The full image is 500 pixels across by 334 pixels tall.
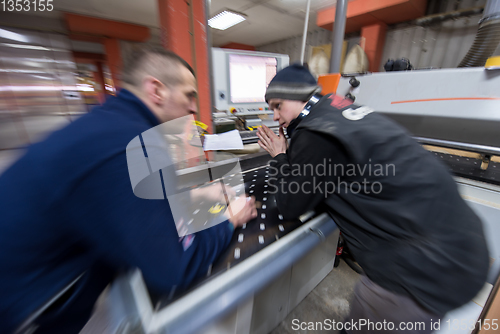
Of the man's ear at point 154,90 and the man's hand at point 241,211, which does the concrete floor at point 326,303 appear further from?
the man's ear at point 154,90

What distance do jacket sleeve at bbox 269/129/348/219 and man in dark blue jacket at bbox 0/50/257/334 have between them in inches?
13.9

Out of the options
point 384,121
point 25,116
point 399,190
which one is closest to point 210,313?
point 399,190

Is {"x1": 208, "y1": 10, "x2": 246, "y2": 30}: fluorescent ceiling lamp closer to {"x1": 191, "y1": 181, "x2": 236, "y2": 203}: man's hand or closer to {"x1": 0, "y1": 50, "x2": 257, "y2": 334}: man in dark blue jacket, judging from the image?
{"x1": 191, "y1": 181, "x2": 236, "y2": 203}: man's hand

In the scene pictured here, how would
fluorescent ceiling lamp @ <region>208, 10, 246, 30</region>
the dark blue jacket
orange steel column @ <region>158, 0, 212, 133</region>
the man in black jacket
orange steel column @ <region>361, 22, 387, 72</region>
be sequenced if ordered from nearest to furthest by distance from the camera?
the dark blue jacket
the man in black jacket
orange steel column @ <region>158, 0, 212, 133</region>
orange steel column @ <region>361, 22, 387, 72</region>
fluorescent ceiling lamp @ <region>208, 10, 246, 30</region>

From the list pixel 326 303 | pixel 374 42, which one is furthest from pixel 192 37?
pixel 374 42

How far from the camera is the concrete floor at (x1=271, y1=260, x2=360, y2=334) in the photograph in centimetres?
139

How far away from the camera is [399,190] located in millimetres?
669

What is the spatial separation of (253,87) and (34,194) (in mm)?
1365

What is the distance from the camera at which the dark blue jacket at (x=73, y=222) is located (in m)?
0.41

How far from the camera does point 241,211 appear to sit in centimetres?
72

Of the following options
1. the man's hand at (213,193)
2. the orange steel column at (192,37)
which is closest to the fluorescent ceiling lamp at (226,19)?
the orange steel column at (192,37)

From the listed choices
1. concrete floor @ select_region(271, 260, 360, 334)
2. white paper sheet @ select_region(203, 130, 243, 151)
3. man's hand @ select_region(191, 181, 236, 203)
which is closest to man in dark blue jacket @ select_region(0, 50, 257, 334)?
man's hand @ select_region(191, 181, 236, 203)

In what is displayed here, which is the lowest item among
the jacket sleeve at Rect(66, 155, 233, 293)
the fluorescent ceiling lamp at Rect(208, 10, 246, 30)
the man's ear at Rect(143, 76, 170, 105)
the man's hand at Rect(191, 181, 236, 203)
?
the man's hand at Rect(191, 181, 236, 203)

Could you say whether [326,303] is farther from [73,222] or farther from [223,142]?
[73,222]
